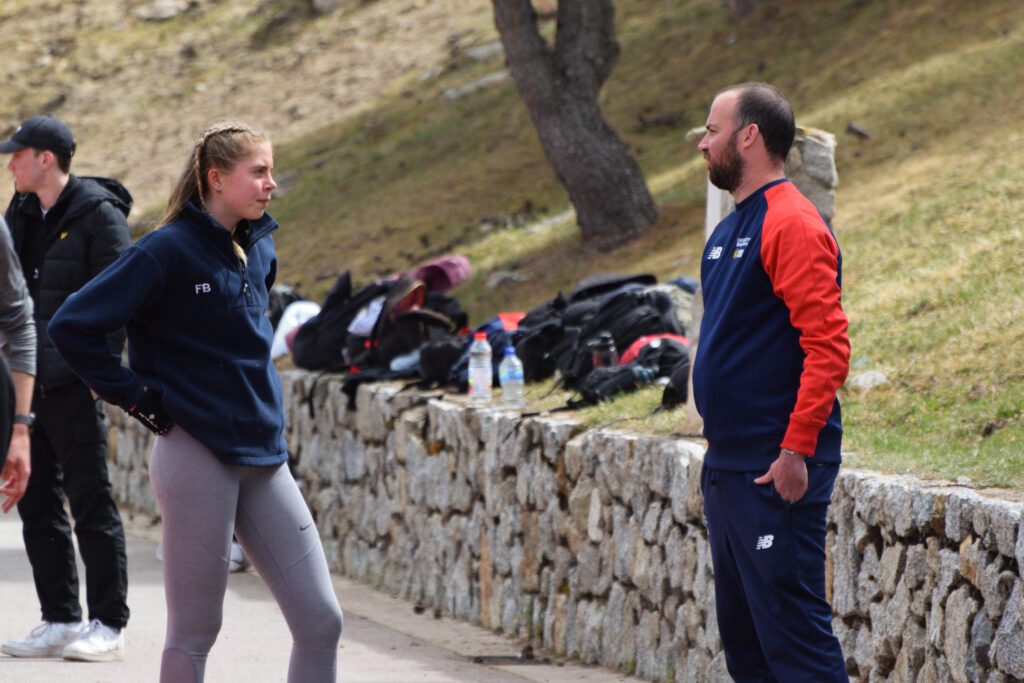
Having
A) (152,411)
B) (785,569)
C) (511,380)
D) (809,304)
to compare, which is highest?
(809,304)


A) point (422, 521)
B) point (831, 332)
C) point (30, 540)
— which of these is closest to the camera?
point (831, 332)

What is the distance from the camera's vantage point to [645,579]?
7.19m

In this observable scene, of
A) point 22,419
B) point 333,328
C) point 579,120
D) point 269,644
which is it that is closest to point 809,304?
point 22,419

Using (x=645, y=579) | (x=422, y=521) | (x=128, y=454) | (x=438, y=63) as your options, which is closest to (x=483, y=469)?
(x=422, y=521)

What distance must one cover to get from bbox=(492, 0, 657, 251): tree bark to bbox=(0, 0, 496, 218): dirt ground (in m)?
8.86

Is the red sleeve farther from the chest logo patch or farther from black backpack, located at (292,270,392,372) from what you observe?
black backpack, located at (292,270,392,372)

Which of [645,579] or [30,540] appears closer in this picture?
[30,540]

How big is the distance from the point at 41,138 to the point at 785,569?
147 inches

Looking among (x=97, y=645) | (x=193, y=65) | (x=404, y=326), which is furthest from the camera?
(x=193, y=65)

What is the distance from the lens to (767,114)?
4.30m

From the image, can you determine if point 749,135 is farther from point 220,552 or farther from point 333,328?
point 333,328

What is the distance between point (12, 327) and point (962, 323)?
5.39 metres

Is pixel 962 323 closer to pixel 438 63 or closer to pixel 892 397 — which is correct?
pixel 892 397

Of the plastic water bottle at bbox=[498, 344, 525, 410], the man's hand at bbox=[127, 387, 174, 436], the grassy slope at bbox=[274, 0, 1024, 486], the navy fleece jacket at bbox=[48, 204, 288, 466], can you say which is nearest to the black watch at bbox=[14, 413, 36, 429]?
the navy fleece jacket at bbox=[48, 204, 288, 466]
